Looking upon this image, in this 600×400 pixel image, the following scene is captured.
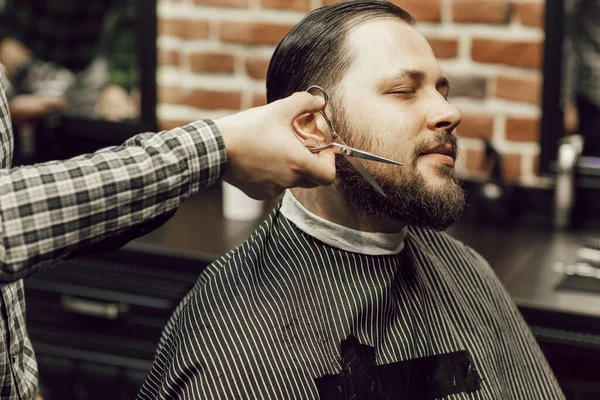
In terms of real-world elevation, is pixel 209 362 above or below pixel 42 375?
above

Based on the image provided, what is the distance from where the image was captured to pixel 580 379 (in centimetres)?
209

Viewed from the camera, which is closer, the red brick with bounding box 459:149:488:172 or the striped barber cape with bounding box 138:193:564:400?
the striped barber cape with bounding box 138:193:564:400

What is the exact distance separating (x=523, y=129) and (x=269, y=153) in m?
1.71

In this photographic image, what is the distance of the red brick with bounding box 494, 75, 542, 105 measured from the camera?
8.77ft

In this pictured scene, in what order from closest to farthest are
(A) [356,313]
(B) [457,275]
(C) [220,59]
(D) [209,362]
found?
(D) [209,362], (A) [356,313], (B) [457,275], (C) [220,59]

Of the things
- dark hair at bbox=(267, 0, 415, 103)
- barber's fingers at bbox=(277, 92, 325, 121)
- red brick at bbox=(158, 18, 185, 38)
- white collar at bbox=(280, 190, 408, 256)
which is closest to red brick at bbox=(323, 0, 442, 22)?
red brick at bbox=(158, 18, 185, 38)

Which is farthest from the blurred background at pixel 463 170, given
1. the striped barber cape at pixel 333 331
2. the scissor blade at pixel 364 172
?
the scissor blade at pixel 364 172

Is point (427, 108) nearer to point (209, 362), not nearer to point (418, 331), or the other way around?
point (418, 331)

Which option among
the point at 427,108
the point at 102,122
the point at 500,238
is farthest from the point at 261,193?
the point at 102,122

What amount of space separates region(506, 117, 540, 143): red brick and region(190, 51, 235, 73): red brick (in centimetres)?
107

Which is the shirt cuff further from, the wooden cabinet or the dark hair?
the wooden cabinet

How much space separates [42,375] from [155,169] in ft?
5.82

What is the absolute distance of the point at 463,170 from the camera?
285 centimetres

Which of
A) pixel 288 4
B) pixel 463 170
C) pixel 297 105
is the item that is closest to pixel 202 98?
pixel 288 4
